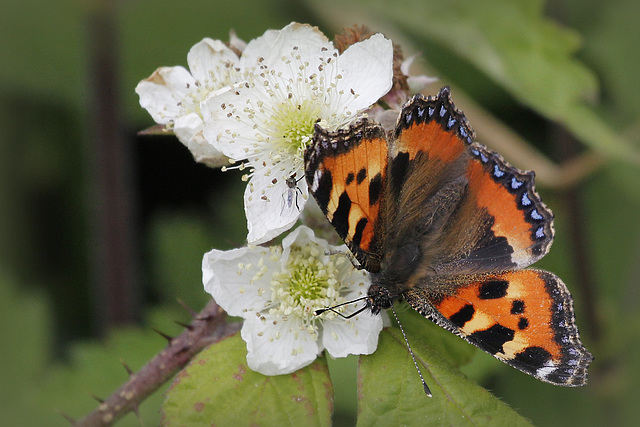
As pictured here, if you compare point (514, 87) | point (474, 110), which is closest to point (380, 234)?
point (514, 87)

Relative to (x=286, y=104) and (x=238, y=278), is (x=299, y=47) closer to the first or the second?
(x=286, y=104)

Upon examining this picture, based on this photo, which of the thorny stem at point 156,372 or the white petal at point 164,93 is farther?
the white petal at point 164,93

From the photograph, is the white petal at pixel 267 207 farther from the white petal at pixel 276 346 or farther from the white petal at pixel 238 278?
the white petal at pixel 276 346

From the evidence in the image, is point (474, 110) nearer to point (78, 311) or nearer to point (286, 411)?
point (286, 411)

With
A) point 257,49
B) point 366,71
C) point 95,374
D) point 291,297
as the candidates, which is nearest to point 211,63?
point 257,49

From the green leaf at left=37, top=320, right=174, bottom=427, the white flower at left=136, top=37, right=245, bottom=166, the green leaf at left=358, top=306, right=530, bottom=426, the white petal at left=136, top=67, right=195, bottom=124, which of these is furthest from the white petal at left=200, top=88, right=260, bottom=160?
the green leaf at left=37, top=320, right=174, bottom=427

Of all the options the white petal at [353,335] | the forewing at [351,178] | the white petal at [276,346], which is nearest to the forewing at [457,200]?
the forewing at [351,178]
